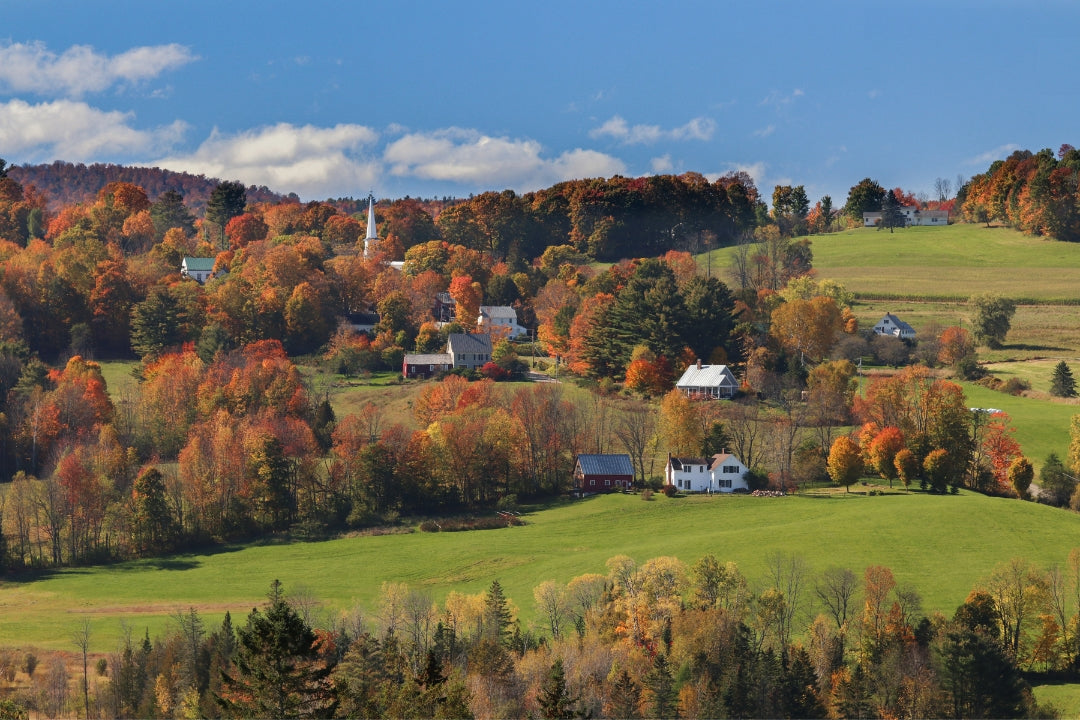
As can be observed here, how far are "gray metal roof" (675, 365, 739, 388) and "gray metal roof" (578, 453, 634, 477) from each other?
1385 cm

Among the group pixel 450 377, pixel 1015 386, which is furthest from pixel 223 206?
pixel 1015 386

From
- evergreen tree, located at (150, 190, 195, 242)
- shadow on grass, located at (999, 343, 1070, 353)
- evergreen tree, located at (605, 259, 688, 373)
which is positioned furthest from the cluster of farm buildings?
evergreen tree, located at (150, 190, 195, 242)

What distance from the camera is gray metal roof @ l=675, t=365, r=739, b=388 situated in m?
97.5

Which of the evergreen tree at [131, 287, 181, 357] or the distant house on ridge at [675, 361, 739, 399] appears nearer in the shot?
the distant house on ridge at [675, 361, 739, 399]

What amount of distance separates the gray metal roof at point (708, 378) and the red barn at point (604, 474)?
14282mm

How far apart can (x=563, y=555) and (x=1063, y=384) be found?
42375 millimetres

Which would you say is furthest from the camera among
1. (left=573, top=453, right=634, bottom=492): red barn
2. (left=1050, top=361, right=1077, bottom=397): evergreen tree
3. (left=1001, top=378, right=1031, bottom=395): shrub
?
(left=1001, top=378, right=1031, bottom=395): shrub

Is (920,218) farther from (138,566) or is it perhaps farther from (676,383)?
(138,566)

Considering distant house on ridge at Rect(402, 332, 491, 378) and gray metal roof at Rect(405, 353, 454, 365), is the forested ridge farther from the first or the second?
gray metal roof at Rect(405, 353, 454, 365)

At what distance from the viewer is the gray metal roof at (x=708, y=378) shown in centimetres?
9751

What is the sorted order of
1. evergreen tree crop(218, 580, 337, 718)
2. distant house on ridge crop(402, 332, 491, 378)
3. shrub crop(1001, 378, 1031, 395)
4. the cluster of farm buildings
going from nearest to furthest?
evergreen tree crop(218, 580, 337, 718) < the cluster of farm buildings < shrub crop(1001, 378, 1031, 395) < distant house on ridge crop(402, 332, 491, 378)

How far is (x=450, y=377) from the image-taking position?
102m

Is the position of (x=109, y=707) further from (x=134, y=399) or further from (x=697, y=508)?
(x=134, y=399)

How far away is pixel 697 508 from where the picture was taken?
78.6m
